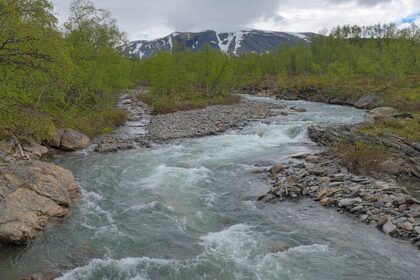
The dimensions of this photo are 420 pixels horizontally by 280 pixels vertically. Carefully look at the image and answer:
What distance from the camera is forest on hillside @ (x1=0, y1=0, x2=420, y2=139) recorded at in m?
20.0

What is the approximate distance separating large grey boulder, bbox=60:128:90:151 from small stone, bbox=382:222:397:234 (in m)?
24.8

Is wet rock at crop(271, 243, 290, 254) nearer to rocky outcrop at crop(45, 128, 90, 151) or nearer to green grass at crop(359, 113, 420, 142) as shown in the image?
green grass at crop(359, 113, 420, 142)

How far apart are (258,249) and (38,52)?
14.9 m

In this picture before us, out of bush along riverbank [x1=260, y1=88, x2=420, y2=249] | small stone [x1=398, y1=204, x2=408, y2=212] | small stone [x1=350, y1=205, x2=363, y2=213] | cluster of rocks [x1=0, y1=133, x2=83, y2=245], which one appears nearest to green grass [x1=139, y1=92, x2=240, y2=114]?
bush along riverbank [x1=260, y1=88, x2=420, y2=249]

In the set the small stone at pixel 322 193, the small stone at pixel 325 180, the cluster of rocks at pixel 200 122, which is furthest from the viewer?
the cluster of rocks at pixel 200 122

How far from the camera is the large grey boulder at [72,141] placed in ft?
106

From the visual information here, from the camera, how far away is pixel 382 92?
69.5m

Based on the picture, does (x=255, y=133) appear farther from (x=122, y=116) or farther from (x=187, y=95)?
(x=187, y=95)

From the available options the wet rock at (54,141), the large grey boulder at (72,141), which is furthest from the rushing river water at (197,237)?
the wet rock at (54,141)

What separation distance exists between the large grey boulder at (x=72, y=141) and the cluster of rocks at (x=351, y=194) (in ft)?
55.6

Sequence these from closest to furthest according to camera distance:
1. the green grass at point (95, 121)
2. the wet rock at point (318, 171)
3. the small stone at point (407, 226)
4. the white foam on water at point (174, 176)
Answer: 1. the small stone at point (407, 226)
2. the white foam on water at point (174, 176)
3. the wet rock at point (318, 171)
4. the green grass at point (95, 121)

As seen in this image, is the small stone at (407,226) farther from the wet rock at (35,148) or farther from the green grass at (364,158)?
the wet rock at (35,148)

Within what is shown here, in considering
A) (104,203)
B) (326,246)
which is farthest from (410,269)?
(104,203)

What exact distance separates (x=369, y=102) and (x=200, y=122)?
34509mm
